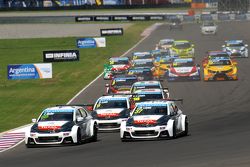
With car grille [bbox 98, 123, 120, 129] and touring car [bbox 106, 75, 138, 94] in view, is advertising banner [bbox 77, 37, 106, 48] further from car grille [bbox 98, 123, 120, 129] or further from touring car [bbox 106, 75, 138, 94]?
→ car grille [bbox 98, 123, 120, 129]

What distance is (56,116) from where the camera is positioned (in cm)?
2683

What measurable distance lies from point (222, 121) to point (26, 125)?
7694mm

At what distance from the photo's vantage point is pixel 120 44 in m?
89.6

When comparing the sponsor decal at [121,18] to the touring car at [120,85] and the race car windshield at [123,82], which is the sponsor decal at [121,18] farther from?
the race car windshield at [123,82]

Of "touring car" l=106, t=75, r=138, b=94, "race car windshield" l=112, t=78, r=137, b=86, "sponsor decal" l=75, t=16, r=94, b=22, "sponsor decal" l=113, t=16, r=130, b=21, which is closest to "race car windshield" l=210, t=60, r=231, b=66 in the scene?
"touring car" l=106, t=75, r=138, b=94

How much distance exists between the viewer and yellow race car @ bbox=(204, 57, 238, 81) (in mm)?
48781

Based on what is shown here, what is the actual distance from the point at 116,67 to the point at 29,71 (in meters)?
6.36

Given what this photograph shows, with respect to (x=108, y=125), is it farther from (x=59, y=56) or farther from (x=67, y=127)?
(x=59, y=56)

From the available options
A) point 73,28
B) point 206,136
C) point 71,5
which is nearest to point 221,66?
point 206,136

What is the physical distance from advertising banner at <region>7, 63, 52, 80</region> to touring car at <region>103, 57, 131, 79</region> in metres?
4.39

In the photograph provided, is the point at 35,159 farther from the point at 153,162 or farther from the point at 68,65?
the point at 68,65

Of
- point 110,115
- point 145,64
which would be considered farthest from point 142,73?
point 110,115

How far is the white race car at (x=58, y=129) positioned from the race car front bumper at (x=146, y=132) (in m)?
1.42

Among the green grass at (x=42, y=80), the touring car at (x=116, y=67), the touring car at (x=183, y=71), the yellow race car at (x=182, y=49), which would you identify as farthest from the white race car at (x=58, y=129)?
the yellow race car at (x=182, y=49)
